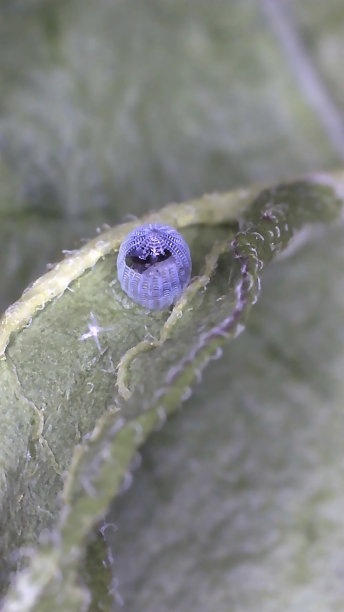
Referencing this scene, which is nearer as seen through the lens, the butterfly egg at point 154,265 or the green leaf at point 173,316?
the green leaf at point 173,316

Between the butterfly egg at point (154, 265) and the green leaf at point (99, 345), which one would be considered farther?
the butterfly egg at point (154, 265)

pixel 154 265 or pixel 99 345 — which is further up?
pixel 154 265

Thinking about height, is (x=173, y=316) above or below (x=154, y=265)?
below

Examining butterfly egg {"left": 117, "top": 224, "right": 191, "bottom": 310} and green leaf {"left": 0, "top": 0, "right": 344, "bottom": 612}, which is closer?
green leaf {"left": 0, "top": 0, "right": 344, "bottom": 612}

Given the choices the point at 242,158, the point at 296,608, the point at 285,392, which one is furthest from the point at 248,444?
the point at 242,158

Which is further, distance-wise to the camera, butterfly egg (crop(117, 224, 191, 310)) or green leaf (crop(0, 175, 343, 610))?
butterfly egg (crop(117, 224, 191, 310))

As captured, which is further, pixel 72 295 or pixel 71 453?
pixel 72 295

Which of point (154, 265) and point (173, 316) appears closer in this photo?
point (173, 316)

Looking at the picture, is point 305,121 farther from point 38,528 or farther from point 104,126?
point 38,528
